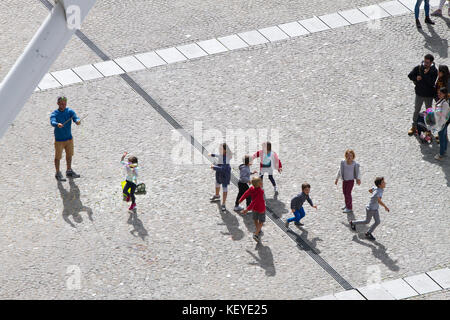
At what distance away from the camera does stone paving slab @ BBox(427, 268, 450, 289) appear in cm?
1171

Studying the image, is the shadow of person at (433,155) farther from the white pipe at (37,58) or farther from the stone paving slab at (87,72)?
the white pipe at (37,58)

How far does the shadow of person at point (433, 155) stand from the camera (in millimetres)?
14078

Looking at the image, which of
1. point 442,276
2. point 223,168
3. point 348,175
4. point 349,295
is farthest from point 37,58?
point 442,276

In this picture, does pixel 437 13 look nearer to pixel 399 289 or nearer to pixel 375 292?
pixel 399 289

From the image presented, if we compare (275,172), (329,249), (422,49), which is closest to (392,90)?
(422,49)

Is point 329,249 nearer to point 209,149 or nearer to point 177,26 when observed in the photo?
point 209,149

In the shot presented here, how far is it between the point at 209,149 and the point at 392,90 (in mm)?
3871

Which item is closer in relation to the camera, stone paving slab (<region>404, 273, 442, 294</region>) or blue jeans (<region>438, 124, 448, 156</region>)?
stone paving slab (<region>404, 273, 442, 294</region>)

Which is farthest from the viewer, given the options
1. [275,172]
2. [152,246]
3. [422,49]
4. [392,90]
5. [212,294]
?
[422,49]

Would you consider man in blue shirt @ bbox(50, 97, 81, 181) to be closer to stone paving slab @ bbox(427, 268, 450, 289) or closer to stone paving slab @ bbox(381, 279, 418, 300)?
stone paving slab @ bbox(381, 279, 418, 300)

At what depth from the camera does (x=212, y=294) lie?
11.6 m

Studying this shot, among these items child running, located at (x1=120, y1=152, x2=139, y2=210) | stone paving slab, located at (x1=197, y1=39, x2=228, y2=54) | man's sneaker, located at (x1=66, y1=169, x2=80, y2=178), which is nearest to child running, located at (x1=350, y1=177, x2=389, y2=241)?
child running, located at (x1=120, y1=152, x2=139, y2=210)

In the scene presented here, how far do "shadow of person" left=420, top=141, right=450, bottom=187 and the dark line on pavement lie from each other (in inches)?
116

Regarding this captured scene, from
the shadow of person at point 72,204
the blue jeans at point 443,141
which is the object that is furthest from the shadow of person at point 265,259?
the blue jeans at point 443,141
